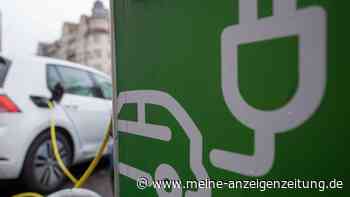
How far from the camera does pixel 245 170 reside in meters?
0.86

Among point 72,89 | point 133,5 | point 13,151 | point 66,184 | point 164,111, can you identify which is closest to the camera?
point 164,111

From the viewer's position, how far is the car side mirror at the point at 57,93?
306 centimetres

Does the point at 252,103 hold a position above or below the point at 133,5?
below

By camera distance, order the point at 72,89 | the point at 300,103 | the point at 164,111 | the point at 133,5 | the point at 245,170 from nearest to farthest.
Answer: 1. the point at 300,103
2. the point at 245,170
3. the point at 164,111
4. the point at 133,5
5. the point at 72,89

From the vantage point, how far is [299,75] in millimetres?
737

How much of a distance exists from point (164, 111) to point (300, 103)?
1.67 ft

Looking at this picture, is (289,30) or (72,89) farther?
(72,89)

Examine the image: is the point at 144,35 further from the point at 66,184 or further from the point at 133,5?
the point at 66,184

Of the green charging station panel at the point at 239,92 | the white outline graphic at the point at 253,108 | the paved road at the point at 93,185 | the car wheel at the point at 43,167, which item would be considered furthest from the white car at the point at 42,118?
the white outline graphic at the point at 253,108

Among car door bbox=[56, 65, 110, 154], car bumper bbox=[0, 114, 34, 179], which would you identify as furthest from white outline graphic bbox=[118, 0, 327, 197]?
car door bbox=[56, 65, 110, 154]

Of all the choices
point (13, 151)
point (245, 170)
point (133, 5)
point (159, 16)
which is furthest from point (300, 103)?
point (13, 151)

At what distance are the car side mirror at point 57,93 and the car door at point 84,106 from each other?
0.07 m

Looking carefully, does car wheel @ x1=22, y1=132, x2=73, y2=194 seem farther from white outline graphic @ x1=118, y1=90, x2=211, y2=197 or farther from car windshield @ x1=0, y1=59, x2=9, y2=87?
white outline graphic @ x1=118, y1=90, x2=211, y2=197

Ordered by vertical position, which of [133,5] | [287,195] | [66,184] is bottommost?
[66,184]
